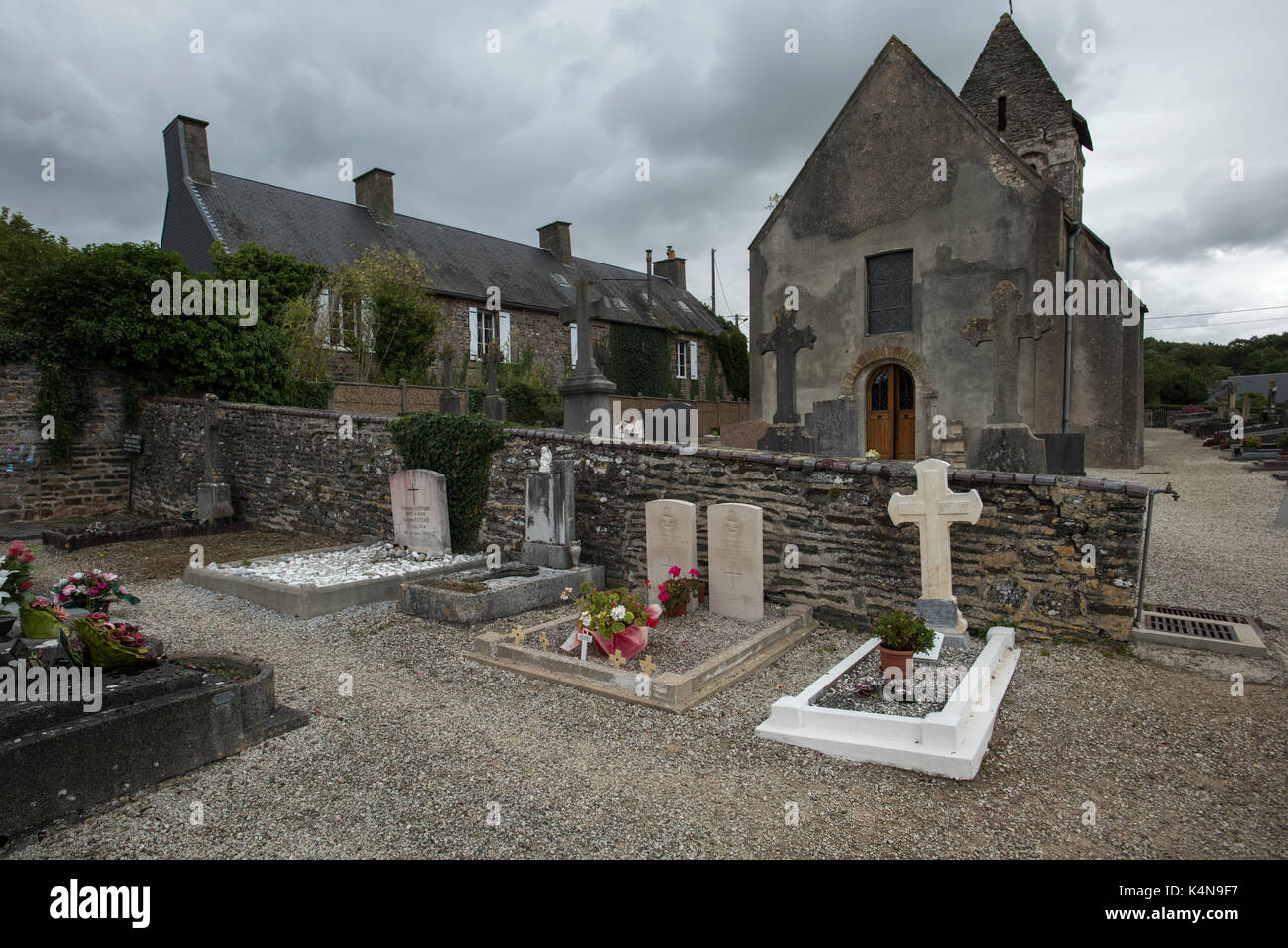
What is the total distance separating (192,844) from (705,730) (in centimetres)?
293

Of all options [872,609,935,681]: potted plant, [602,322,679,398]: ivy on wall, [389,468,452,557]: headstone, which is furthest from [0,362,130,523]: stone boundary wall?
[602,322,679,398]: ivy on wall

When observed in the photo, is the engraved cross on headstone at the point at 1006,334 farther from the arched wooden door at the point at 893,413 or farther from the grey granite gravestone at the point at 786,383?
the arched wooden door at the point at 893,413

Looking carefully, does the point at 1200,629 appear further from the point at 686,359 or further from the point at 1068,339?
the point at 686,359

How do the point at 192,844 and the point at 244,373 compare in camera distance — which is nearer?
the point at 192,844

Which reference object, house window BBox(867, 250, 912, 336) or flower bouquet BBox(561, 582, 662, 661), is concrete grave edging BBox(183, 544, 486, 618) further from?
house window BBox(867, 250, 912, 336)

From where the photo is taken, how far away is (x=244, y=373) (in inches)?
614

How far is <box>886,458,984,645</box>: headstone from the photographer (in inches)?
236

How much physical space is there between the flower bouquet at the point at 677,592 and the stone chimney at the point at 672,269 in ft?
107

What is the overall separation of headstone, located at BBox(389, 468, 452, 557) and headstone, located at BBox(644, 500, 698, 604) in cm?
346

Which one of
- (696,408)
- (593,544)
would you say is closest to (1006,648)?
(593,544)

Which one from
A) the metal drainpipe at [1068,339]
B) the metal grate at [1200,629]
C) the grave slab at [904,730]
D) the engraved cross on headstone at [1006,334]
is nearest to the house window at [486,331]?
the metal drainpipe at [1068,339]

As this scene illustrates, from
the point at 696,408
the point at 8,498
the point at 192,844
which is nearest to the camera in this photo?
the point at 192,844
